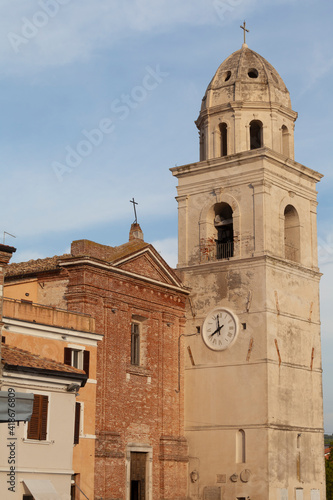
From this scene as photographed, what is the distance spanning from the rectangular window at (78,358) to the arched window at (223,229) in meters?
9.47

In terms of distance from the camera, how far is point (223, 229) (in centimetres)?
3766

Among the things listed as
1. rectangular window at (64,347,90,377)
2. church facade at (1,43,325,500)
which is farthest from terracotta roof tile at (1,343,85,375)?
church facade at (1,43,325,500)

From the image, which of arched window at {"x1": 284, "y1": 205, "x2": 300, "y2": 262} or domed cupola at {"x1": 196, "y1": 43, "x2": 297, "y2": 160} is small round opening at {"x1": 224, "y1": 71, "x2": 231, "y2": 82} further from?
arched window at {"x1": 284, "y1": 205, "x2": 300, "y2": 262}

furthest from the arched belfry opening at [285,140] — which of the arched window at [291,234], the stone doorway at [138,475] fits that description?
the stone doorway at [138,475]

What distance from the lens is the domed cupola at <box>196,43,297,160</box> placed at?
3684 centimetres

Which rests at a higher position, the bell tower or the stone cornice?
the stone cornice

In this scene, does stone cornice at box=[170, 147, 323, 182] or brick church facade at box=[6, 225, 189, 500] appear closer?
brick church facade at box=[6, 225, 189, 500]

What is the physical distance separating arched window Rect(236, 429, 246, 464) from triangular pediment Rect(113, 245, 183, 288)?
644cm

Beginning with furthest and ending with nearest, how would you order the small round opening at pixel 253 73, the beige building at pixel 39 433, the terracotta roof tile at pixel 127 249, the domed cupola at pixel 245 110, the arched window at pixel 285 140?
1. the small round opening at pixel 253 73
2. the arched window at pixel 285 140
3. the domed cupola at pixel 245 110
4. the terracotta roof tile at pixel 127 249
5. the beige building at pixel 39 433

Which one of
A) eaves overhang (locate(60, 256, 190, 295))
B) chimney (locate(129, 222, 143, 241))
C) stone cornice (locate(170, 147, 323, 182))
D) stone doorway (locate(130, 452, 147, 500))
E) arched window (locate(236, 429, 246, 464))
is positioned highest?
stone cornice (locate(170, 147, 323, 182))

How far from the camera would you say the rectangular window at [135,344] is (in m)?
33.4

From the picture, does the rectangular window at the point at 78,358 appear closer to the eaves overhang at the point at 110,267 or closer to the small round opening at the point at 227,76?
the eaves overhang at the point at 110,267

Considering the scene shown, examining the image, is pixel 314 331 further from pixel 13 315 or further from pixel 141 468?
pixel 13 315

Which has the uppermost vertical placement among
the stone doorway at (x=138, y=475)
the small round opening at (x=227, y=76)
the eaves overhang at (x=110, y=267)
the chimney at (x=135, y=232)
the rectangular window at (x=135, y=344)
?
the small round opening at (x=227, y=76)
